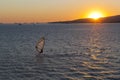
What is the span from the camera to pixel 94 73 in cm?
4009

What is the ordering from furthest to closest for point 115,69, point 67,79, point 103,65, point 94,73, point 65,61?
point 65,61 → point 103,65 → point 115,69 → point 94,73 → point 67,79

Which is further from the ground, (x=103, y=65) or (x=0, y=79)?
(x=103, y=65)

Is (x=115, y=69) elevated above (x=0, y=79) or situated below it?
above

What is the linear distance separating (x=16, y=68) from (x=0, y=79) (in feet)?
24.2

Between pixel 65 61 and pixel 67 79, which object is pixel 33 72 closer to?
pixel 67 79

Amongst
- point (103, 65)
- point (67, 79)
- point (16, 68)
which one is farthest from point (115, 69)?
point (16, 68)

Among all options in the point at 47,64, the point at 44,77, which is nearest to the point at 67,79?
the point at 44,77

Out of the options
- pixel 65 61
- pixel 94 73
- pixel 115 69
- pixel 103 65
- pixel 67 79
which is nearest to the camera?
pixel 67 79

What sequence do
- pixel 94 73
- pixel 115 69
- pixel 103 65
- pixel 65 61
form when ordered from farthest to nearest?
pixel 65 61 → pixel 103 65 → pixel 115 69 → pixel 94 73

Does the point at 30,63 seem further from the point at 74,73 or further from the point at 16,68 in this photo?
the point at 74,73

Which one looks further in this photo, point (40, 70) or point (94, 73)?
point (40, 70)

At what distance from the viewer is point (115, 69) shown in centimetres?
4275

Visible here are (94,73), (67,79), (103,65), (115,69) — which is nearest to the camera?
(67,79)

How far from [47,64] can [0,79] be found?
12.0m
